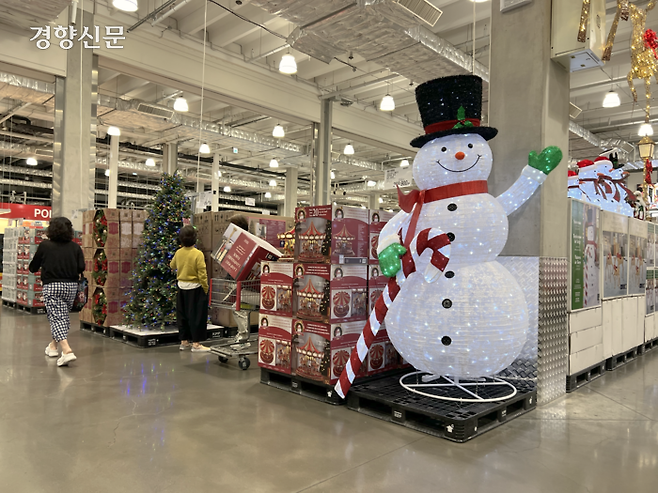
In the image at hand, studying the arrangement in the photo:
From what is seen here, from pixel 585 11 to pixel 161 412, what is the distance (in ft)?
15.6

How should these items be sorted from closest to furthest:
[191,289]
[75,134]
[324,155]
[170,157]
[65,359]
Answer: [65,359] < [191,289] < [75,134] < [324,155] < [170,157]

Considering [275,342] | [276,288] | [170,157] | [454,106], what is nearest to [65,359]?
[275,342]

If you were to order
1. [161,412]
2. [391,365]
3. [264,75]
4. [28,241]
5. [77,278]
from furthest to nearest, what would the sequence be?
[264,75]
[28,241]
[77,278]
[391,365]
[161,412]

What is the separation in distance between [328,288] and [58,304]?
3.20 metres

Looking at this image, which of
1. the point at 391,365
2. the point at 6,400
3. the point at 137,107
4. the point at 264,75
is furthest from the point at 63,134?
the point at 391,365

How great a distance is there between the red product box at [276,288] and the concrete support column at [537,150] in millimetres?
2047

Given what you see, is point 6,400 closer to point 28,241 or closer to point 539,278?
point 539,278

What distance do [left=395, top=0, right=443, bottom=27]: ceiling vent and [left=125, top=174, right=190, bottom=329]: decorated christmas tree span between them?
3.91 meters

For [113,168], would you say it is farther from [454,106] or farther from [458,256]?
[458,256]

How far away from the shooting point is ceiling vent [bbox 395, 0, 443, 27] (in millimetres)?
5895

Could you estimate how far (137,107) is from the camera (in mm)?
11680

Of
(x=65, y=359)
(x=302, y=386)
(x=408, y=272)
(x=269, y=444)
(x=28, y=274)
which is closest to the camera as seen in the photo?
(x=269, y=444)

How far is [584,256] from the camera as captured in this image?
16.1ft

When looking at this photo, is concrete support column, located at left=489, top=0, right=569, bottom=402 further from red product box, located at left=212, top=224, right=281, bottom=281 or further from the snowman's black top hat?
red product box, located at left=212, top=224, right=281, bottom=281
